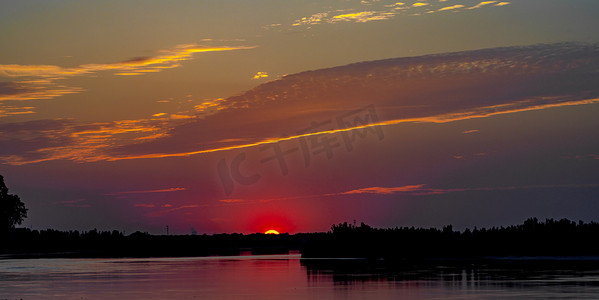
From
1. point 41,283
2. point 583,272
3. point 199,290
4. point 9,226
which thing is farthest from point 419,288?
point 9,226

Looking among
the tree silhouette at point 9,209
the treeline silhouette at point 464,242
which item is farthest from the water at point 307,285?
the tree silhouette at point 9,209

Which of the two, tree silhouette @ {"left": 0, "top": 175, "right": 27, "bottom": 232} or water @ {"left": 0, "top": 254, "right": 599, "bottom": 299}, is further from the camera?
tree silhouette @ {"left": 0, "top": 175, "right": 27, "bottom": 232}

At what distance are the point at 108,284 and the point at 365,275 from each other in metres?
23.2

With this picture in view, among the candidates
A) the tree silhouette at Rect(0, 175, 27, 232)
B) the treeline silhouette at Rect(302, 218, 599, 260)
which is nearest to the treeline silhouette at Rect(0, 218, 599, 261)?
the treeline silhouette at Rect(302, 218, 599, 260)

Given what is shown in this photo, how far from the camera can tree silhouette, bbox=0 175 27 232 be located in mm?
163250

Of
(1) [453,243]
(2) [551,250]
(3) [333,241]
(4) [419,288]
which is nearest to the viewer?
(4) [419,288]

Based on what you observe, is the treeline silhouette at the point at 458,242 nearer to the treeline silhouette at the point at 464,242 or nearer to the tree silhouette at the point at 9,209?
the treeline silhouette at the point at 464,242

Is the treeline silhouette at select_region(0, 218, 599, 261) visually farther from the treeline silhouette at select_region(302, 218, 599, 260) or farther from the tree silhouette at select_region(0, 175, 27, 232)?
the tree silhouette at select_region(0, 175, 27, 232)

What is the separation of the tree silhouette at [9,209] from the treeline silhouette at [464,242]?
6577 cm

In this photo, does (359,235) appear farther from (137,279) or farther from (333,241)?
(137,279)

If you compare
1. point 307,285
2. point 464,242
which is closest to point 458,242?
point 464,242

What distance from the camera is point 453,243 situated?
12512 centimetres

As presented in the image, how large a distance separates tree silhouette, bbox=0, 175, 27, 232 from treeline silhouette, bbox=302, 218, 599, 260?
65765 mm

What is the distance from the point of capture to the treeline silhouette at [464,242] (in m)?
114
